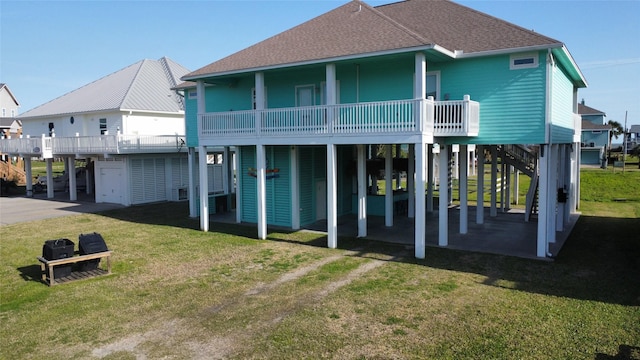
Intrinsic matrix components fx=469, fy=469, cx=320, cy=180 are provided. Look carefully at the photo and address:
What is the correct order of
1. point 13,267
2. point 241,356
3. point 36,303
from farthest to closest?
point 13,267
point 36,303
point 241,356

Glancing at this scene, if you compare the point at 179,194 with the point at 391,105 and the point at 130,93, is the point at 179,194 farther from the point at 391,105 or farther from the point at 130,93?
the point at 391,105

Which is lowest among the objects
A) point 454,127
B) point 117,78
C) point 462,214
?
point 462,214

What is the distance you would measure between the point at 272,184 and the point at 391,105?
24.6 feet

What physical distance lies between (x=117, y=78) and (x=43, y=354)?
28.5 meters

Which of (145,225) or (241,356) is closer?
(241,356)

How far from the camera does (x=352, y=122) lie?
48.4 feet

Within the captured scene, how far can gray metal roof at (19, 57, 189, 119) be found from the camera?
2909cm

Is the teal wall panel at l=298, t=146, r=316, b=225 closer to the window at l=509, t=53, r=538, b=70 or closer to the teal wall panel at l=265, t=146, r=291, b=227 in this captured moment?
the teal wall panel at l=265, t=146, r=291, b=227

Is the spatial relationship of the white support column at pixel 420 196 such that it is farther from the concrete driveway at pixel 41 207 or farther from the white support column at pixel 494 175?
the concrete driveway at pixel 41 207

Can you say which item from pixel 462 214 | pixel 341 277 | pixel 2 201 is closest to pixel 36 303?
pixel 341 277

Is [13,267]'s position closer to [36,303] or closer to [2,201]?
[36,303]

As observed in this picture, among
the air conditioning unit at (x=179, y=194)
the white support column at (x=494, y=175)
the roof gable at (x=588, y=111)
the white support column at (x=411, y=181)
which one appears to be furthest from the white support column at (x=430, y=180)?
the roof gable at (x=588, y=111)

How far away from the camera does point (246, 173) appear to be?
20.3 meters

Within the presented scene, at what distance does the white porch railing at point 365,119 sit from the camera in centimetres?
1366
